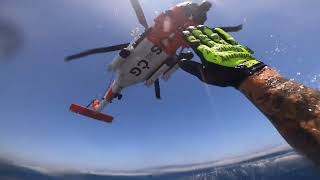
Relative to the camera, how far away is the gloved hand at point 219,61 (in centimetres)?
459

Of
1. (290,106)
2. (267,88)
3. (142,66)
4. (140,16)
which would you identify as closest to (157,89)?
(142,66)

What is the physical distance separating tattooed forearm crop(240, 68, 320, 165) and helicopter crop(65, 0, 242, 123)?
16283 mm

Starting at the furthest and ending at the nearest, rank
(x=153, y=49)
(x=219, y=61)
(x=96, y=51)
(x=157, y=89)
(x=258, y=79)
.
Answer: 1. (x=157, y=89)
2. (x=96, y=51)
3. (x=153, y=49)
4. (x=219, y=61)
5. (x=258, y=79)

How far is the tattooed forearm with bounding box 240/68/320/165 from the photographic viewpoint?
313 centimetres

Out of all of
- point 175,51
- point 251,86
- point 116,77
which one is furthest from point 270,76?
point 116,77

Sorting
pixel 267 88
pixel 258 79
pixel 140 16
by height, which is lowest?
pixel 267 88

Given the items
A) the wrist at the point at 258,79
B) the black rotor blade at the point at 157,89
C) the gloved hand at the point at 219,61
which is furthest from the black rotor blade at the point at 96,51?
the wrist at the point at 258,79

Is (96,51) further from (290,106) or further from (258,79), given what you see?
(290,106)

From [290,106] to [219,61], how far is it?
1597 millimetres

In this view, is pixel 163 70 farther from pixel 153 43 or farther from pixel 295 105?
pixel 295 105

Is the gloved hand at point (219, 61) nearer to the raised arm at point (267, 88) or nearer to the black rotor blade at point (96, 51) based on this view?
the raised arm at point (267, 88)

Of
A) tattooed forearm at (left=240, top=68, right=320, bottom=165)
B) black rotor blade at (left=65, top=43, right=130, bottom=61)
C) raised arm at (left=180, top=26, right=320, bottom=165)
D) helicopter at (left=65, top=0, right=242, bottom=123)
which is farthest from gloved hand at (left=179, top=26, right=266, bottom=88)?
black rotor blade at (left=65, top=43, right=130, bottom=61)

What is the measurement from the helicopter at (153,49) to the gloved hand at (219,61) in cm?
1418

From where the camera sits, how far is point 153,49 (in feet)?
80.9
